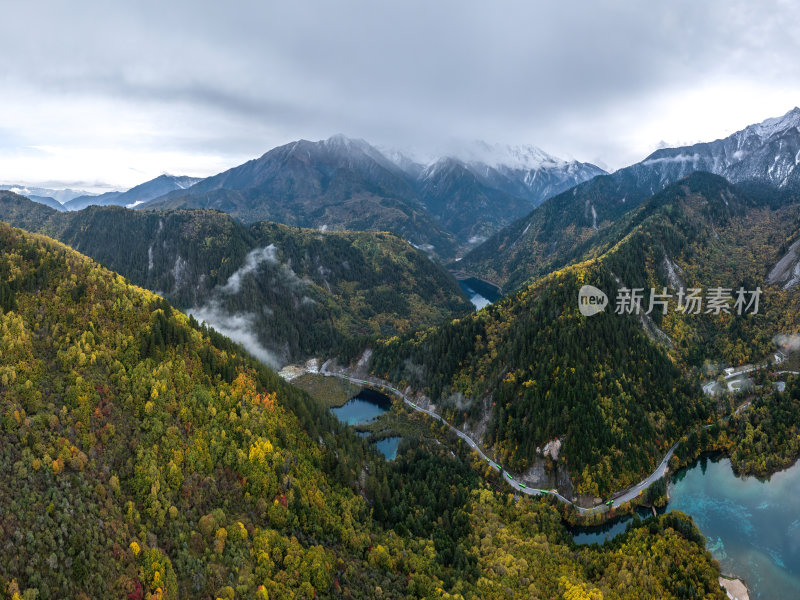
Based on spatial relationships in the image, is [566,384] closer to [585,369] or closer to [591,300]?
[585,369]

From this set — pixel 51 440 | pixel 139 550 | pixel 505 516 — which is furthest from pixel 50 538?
pixel 505 516

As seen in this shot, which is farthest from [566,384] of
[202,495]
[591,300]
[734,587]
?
[202,495]

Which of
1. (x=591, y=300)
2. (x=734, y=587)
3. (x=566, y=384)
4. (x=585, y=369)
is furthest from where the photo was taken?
(x=591, y=300)

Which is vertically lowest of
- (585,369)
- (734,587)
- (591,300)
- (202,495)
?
(734,587)

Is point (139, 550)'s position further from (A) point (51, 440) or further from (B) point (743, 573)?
(B) point (743, 573)

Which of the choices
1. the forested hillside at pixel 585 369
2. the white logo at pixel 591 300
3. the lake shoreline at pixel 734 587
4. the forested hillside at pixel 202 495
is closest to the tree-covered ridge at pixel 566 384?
the forested hillside at pixel 585 369

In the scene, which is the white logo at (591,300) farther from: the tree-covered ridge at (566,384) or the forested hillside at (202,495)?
the forested hillside at (202,495)
